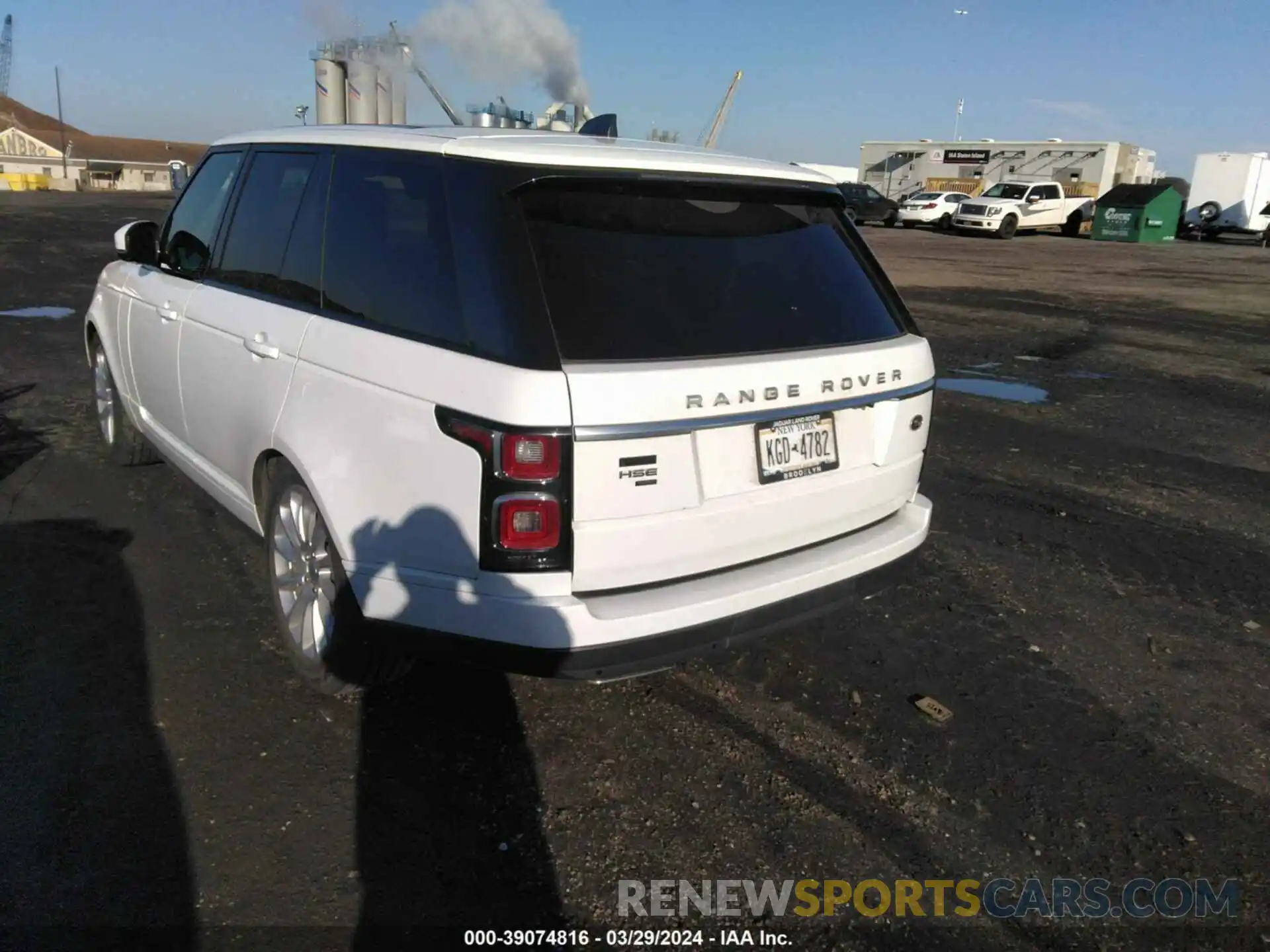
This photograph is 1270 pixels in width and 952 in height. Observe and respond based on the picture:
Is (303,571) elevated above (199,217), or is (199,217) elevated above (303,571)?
(199,217)

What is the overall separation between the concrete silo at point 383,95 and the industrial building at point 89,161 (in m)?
6.31

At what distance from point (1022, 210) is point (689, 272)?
121 feet

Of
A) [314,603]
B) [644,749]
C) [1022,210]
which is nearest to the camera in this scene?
[644,749]

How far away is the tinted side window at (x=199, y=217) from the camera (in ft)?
13.8

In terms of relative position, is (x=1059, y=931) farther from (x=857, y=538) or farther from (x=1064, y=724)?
(x=857, y=538)

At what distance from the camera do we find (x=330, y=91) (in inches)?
739

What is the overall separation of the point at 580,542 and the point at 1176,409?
Result: 299 inches

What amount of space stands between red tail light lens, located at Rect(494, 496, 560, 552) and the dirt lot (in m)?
0.84

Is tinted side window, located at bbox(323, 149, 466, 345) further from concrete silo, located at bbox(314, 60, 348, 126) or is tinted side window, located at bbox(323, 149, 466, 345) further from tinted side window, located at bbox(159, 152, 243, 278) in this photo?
concrete silo, located at bbox(314, 60, 348, 126)

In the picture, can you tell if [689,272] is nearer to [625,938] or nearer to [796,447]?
[796,447]

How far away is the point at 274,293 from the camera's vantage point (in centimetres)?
354

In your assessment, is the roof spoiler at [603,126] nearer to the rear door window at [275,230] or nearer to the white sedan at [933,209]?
the rear door window at [275,230]

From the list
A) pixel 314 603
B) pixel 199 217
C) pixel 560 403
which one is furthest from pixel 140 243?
pixel 560 403

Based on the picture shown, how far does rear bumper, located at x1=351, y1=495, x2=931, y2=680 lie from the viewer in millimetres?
2650
